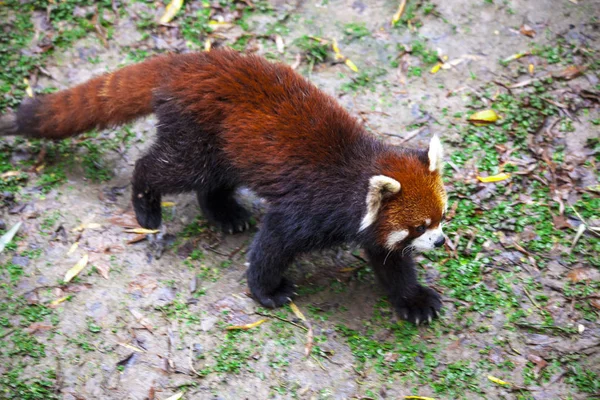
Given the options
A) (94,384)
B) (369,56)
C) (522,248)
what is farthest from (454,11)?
(94,384)

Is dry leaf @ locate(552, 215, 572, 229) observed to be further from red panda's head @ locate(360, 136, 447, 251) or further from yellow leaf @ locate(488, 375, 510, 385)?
yellow leaf @ locate(488, 375, 510, 385)

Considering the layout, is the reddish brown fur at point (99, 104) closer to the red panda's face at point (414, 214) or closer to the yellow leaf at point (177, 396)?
the red panda's face at point (414, 214)

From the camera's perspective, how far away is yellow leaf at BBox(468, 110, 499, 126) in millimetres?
5723

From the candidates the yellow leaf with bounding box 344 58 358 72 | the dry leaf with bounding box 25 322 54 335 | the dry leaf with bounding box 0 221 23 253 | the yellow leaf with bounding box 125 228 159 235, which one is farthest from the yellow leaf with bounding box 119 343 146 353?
the yellow leaf with bounding box 344 58 358 72

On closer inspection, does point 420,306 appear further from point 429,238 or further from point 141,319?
point 141,319

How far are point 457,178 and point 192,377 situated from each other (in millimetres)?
2757

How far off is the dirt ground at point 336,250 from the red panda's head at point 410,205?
0.67 meters

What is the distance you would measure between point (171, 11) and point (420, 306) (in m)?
4.13

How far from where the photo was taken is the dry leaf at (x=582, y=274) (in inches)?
184

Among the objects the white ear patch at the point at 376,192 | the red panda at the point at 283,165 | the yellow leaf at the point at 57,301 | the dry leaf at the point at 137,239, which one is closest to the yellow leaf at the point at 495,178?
the red panda at the point at 283,165

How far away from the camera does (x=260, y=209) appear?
217 inches

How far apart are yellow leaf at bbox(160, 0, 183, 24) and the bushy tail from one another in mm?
1639

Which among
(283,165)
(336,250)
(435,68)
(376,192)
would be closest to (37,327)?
(283,165)

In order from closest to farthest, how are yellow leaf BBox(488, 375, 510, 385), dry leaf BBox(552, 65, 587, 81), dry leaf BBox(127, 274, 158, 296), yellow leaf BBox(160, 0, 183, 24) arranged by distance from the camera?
yellow leaf BBox(488, 375, 510, 385) → dry leaf BBox(127, 274, 158, 296) → dry leaf BBox(552, 65, 587, 81) → yellow leaf BBox(160, 0, 183, 24)
